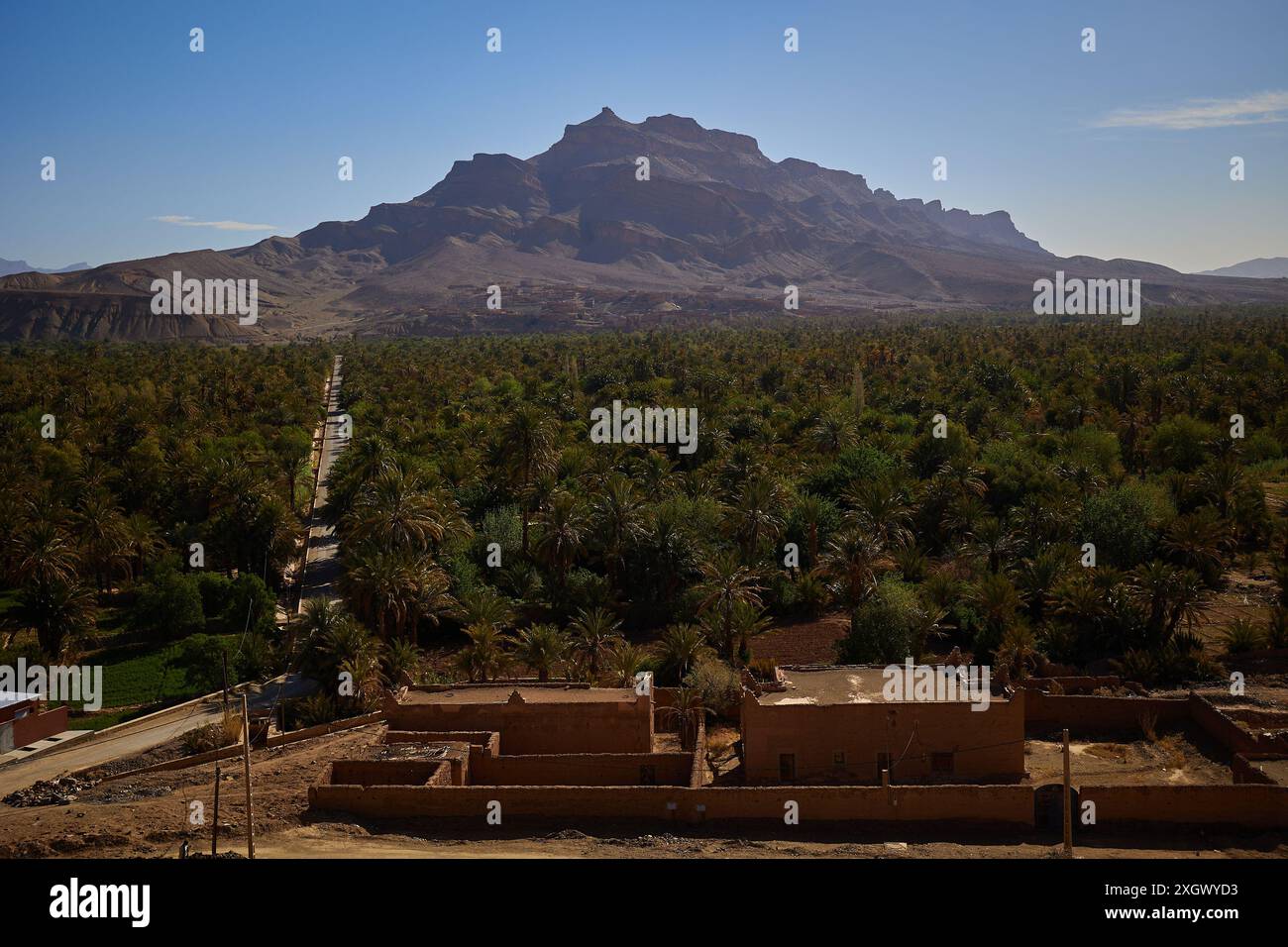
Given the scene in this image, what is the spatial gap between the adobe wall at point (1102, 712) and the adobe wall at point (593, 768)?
9273mm

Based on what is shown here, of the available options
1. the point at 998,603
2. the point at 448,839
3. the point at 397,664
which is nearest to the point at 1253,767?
the point at 998,603

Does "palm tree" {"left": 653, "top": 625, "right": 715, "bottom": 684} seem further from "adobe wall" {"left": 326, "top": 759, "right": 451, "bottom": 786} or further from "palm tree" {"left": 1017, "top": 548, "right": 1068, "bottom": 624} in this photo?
"palm tree" {"left": 1017, "top": 548, "right": 1068, "bottom": 624}

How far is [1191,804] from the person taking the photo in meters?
20.6

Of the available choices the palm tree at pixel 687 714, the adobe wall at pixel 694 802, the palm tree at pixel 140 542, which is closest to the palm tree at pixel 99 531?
the palm tree at pixel 140 542

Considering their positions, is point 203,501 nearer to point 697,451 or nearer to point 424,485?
point 424,485

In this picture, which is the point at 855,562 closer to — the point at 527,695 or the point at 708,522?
the point at 708,522

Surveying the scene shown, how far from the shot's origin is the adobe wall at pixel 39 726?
29891 mm

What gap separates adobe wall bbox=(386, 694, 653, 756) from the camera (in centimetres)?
2456

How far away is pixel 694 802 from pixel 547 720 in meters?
4.97

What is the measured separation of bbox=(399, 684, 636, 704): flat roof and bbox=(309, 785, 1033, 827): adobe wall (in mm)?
3471

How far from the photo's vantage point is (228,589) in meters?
41.6

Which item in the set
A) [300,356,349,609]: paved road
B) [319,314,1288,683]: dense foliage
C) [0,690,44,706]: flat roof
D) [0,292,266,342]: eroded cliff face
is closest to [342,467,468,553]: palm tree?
[319,314,1288,683]: dense foliage

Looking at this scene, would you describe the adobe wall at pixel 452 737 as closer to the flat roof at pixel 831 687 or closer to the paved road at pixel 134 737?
the flat roof at pixel 831 687
